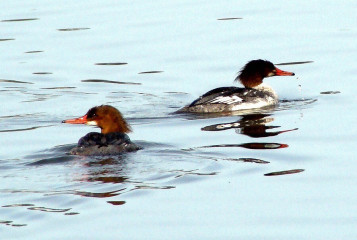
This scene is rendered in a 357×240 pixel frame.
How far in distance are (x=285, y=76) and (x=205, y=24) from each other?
2.57 m

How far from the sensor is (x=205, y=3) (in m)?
22.7

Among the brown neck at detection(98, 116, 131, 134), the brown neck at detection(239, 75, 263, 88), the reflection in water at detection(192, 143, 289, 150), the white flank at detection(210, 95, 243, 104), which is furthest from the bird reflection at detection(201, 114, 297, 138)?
the brown neck at detection(98, 116, 131, 134)

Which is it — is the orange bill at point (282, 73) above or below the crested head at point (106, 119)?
above

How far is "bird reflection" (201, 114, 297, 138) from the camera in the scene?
1430cm

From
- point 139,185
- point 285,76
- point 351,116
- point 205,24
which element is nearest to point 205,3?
point 205,24

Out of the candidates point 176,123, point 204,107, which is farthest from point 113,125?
point 204,107

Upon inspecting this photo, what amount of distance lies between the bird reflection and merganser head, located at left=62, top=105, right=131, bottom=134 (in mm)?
1648

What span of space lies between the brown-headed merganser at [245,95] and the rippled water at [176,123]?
0.27m

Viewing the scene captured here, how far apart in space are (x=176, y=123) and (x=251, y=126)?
111 centimetres

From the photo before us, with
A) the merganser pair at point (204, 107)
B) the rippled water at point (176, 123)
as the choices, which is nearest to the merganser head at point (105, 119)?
the merganser pair at point (204, 107)

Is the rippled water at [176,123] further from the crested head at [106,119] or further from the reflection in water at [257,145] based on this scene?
the crested head at [106,119]

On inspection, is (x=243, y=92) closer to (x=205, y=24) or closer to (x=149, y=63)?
(x=149, y=63)

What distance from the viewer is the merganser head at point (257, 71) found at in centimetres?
1742

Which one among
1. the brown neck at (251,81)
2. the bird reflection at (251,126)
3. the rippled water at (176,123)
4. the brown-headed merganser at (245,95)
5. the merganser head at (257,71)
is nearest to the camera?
the rippled water at (176,123)
